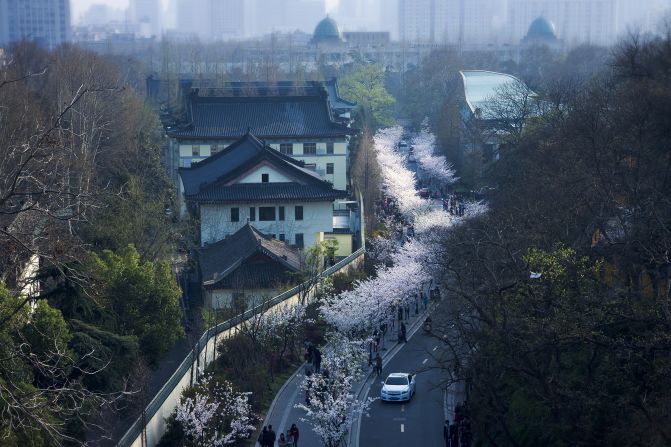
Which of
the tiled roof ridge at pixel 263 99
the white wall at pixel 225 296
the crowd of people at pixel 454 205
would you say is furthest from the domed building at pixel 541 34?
the white wall at pixel 225 296

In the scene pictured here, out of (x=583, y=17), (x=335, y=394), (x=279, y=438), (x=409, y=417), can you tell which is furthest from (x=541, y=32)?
(x=279, y=438)

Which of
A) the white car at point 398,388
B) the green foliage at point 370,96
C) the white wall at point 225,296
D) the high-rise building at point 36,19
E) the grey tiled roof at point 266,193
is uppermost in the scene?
the high-rise building at point 36,19

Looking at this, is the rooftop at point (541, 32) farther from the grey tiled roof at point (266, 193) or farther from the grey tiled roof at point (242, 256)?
the grey tiled roof at point (242, 256)

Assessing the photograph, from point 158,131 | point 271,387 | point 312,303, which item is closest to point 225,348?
point 271,387

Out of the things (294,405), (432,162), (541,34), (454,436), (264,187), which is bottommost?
(294,405)

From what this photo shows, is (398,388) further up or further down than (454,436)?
further down

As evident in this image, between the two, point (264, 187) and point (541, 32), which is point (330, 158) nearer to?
point (264, 187)

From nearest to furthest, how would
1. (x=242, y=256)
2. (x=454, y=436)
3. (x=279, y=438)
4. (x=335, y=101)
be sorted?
(x=454, y=436), (x=279, y=438), (x=242, y=256), (x=335, y=101)

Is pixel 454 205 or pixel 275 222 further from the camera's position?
pixel 454 205
